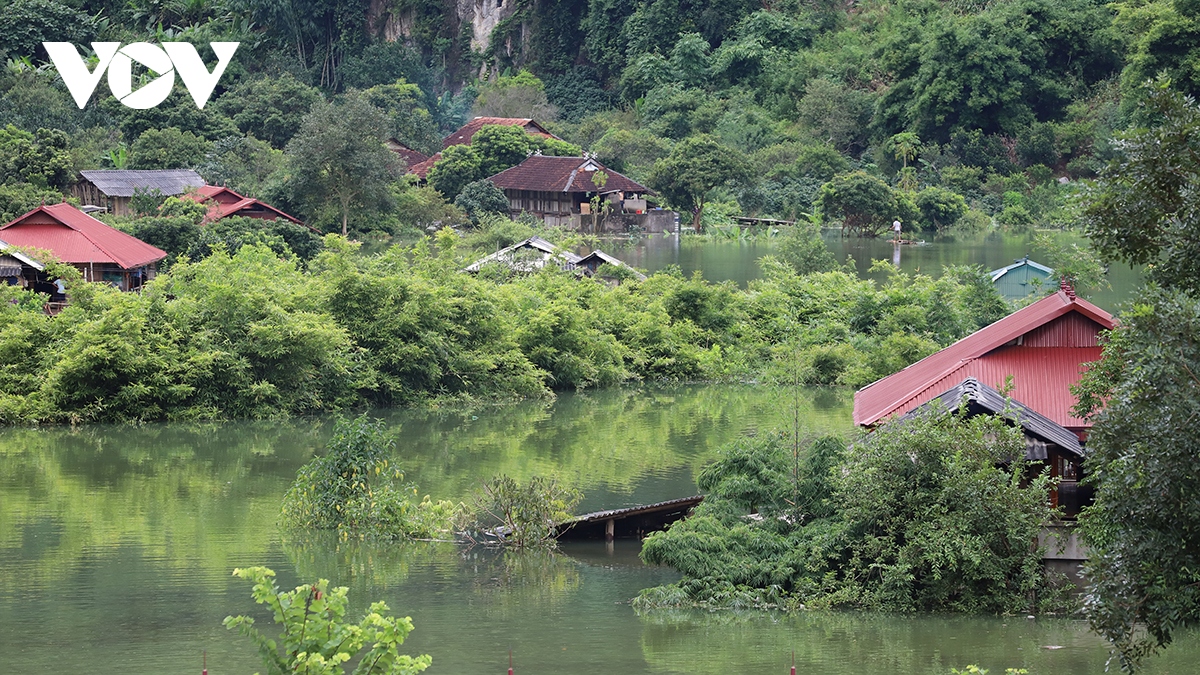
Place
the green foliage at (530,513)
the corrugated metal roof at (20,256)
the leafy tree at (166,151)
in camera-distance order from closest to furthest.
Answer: the green foliage at (530,513), the corrugated metal roof at (20,256), the leafy tree at (166,151)

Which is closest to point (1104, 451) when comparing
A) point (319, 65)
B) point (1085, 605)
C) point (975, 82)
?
point (1085, 605)

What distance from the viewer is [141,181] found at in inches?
1650

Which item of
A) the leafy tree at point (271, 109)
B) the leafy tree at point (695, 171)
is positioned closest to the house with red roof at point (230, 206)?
the leafy tree at point (271, 109)

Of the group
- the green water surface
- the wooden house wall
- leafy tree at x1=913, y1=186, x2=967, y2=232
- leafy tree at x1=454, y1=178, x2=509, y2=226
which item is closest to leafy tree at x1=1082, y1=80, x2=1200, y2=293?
the green water surface

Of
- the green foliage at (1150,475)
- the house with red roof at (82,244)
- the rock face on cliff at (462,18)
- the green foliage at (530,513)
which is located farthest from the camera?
the rock face on cliff at (462,18)

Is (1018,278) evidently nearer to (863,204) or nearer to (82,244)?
(863,204)

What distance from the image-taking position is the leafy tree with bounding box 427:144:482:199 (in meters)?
51.2

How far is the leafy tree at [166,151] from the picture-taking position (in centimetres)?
4775

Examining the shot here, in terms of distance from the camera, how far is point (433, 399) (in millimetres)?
24078

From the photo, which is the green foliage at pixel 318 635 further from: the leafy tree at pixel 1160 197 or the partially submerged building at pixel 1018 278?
the partially submerged building at pixel 1018 278

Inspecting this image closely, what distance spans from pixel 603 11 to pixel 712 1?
6.74m

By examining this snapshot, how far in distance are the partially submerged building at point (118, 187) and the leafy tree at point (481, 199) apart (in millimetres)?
10109

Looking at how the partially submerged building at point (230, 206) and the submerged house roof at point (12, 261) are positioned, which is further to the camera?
the partially submerged building at point (230, 206)

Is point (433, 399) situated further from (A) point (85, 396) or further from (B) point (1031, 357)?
(B) point (1031, 357)
